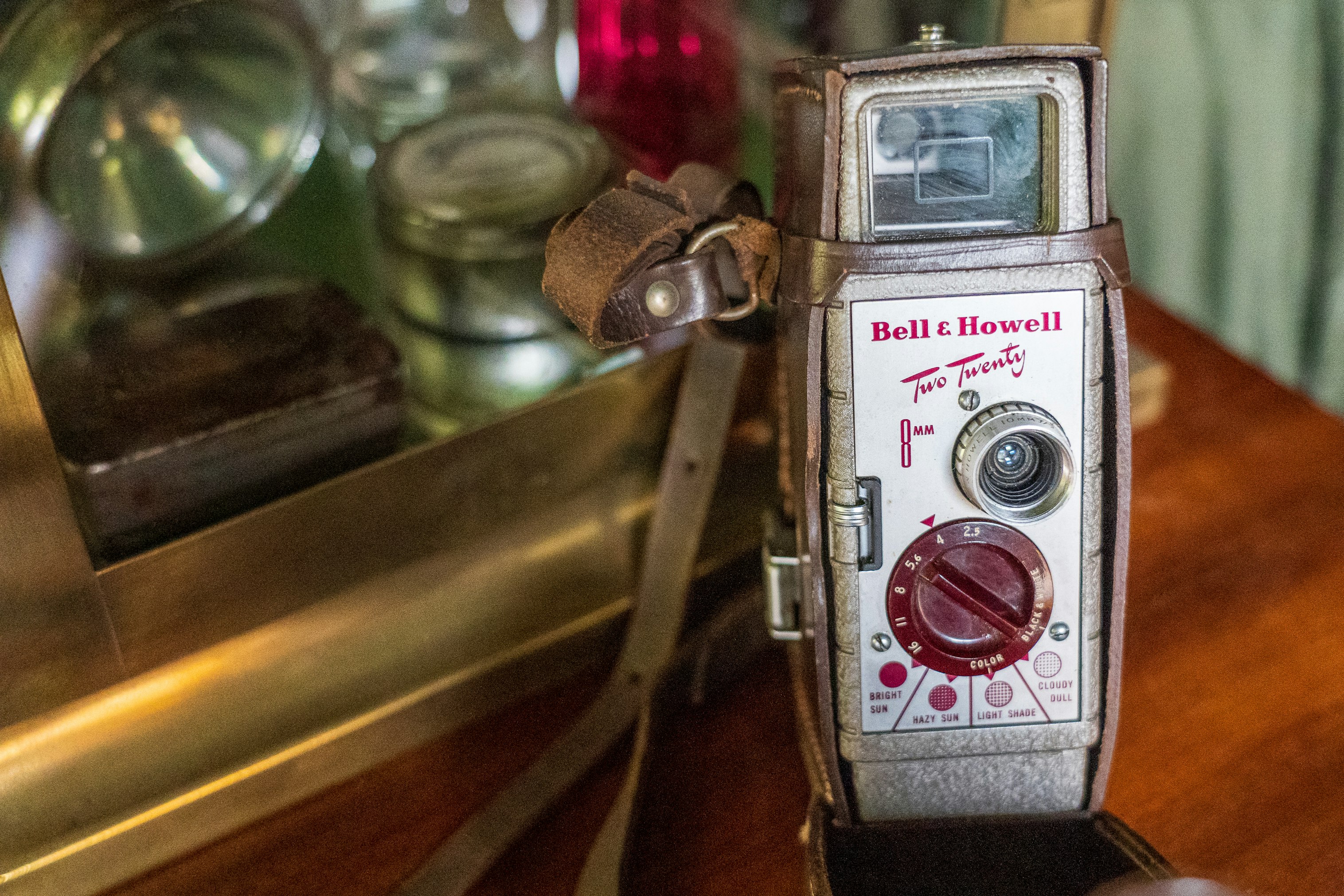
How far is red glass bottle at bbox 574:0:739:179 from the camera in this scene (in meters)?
0.62

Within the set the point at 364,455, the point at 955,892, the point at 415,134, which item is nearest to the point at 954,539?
the point at 955,892

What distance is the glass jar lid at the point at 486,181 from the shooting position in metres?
0.51

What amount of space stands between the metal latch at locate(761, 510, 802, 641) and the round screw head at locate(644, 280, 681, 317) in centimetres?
10

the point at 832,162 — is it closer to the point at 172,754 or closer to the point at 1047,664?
the point at 1047,664

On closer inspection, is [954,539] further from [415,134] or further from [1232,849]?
[415,134]

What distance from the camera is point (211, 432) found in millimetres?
408

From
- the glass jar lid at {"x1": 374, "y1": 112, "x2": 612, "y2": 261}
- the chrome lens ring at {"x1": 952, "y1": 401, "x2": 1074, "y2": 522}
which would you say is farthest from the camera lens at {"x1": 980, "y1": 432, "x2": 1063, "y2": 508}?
the glass jar lid at {"x1": 374, "y1": 112, "x2": 612, "y2": 261}

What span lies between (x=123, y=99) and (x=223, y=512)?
0.61ft

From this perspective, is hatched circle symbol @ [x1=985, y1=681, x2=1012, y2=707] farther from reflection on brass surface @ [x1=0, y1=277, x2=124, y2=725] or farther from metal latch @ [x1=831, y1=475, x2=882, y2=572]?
reflection on brass surface @ [x1=0, y1=277, x2=124, y2=725]

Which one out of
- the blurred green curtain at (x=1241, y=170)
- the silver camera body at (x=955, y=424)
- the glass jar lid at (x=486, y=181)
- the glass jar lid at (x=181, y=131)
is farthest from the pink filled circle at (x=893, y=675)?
the blurred green curtain at (x=1241, y=170)

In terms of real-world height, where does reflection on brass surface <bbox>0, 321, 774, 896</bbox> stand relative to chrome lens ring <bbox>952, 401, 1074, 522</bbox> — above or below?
below

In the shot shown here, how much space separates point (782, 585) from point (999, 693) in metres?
0.08

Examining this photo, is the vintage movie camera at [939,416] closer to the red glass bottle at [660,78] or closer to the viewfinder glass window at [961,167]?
the viewfinder glass window at [961,167]

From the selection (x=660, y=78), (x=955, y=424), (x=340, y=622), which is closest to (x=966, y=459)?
(x=955, y=424)
